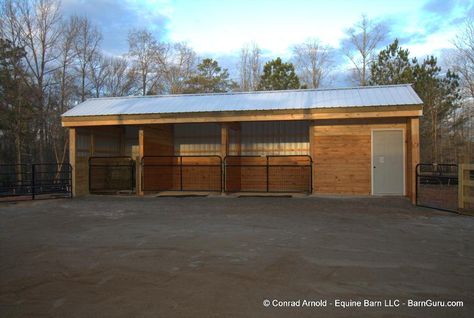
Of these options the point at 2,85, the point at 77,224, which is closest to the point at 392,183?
the point at 77,224

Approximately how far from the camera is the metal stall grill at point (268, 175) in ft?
52.7

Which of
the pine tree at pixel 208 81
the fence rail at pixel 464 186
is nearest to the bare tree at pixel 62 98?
the pine tree at pixel 208 81

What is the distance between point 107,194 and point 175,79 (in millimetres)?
23753

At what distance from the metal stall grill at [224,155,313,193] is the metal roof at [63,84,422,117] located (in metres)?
2.23

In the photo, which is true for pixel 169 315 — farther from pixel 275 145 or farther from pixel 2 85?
pixel 2 85

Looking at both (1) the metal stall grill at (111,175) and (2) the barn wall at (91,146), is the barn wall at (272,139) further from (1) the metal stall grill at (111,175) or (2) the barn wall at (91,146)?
(2) the barn wall at (91,146)

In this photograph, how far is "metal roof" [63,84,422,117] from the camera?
544 inches

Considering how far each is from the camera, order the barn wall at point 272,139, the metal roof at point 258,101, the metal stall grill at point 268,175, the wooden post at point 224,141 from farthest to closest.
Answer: the barn wall at point 272,139, the metal stall grill at point 268,175, the wooden post at point 224,141, the metal roof at point 258,101

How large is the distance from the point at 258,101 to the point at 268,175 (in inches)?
118

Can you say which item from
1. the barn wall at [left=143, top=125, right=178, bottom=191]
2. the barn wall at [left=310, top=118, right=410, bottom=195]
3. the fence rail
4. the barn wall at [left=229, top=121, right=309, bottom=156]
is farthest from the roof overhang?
the fence rail

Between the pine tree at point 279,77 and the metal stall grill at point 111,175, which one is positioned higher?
the pine tree at point 279,77

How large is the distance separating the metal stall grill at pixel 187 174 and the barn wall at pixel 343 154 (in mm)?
4174

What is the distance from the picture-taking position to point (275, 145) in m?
17.2

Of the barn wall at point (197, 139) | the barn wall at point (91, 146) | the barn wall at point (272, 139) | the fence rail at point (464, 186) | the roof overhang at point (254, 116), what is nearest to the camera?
the fence rail at point (464, 186)
